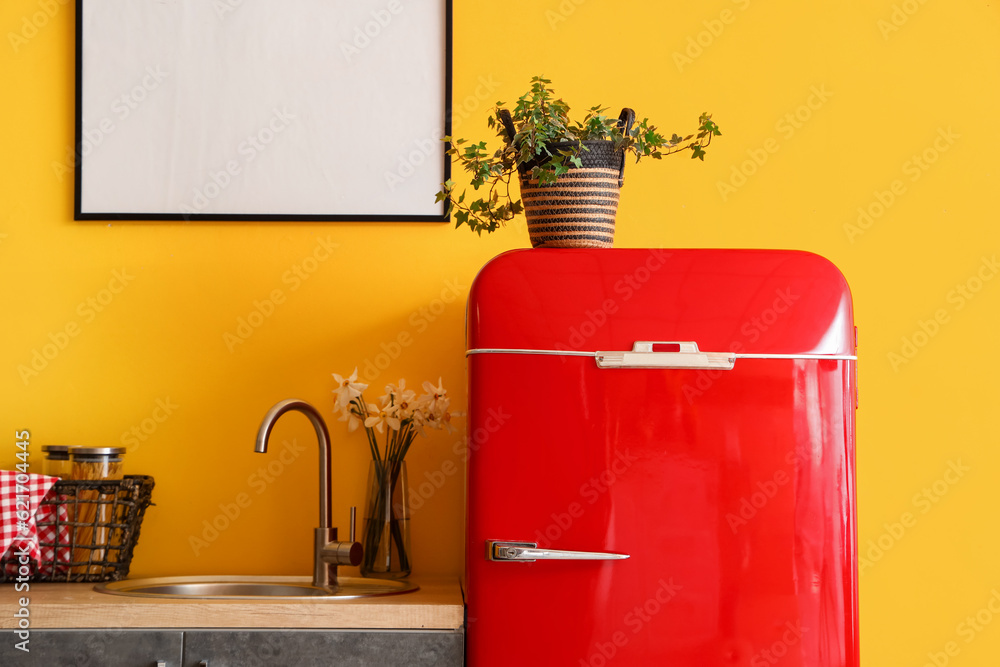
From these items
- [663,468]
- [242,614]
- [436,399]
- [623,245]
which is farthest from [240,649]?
[623,245]

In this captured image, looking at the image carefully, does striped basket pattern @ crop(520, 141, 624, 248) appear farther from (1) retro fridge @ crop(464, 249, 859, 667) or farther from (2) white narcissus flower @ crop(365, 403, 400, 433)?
(2) white narcissus flower @ crop(365, 403, 400, 433)

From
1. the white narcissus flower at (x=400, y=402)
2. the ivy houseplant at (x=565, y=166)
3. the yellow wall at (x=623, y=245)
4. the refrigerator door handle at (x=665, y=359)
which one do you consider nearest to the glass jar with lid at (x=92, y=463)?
the yellow wall at (x=623, y=245)

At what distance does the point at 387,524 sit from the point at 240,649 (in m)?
0.45

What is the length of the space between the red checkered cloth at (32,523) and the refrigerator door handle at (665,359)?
3.82 feet

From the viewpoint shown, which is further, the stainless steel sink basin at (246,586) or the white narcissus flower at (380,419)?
the white narcissus flower at (380,419)

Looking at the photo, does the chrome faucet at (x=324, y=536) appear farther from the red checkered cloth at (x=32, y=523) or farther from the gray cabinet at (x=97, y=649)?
the red checkered cloth at (x=32, y=523)

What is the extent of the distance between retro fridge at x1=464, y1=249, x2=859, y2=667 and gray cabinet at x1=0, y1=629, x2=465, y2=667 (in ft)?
0.30

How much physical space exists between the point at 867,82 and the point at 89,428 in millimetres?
1991

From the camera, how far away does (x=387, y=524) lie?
1.86 meters

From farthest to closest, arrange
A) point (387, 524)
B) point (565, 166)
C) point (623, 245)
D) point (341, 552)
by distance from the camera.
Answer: point (623, 245) → point (387, 524) → point (341, 552) → point (565, 166)

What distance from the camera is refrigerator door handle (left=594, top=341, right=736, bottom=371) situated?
1.46m

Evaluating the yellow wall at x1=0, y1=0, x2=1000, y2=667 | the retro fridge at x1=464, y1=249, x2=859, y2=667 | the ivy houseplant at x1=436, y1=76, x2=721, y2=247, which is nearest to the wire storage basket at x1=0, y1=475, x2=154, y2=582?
the yellow wall at x1=0, y1=0, x2=1000, y2=667

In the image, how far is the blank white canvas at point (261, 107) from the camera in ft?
6.70

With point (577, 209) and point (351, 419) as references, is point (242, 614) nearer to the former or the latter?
point (351, 419)
